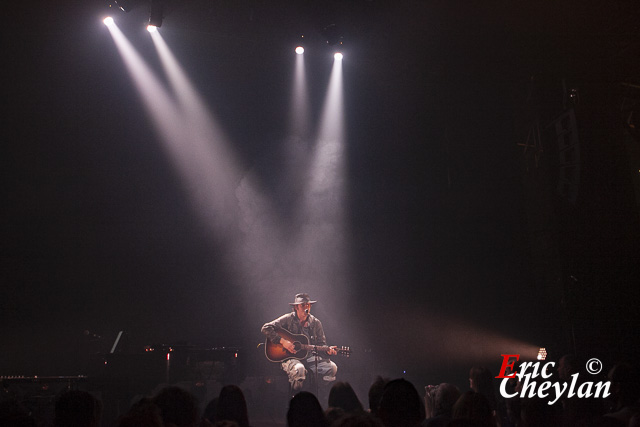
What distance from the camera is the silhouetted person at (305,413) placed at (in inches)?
103

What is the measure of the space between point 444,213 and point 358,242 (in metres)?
1.80

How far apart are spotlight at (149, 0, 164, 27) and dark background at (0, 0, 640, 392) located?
0.40 metres

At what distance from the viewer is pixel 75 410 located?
2613mm

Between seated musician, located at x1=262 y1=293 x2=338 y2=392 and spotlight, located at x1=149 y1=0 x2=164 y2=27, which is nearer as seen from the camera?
seated musician, located at x1=262 y1=293 x2=338 y2=392

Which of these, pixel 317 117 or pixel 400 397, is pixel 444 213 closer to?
pixel 317 117

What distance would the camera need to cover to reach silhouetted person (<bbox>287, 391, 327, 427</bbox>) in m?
2.61

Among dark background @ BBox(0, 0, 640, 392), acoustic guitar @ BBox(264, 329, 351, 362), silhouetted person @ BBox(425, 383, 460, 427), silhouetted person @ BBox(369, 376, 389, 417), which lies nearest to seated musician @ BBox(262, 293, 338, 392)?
acoustic guitar @ BBox(264, 329, 351, 362)

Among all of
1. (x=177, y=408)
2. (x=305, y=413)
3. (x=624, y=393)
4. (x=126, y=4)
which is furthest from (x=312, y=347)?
(x=126, y=4)

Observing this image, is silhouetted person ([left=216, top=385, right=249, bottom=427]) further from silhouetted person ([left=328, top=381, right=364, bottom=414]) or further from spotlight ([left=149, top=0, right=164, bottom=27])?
spotlight ([left=149, top=0, right=164, bottom=27])

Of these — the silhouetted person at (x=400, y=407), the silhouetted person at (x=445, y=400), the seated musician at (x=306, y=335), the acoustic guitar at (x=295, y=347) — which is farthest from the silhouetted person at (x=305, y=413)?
the acoustic guitar at (x=295, y=347)

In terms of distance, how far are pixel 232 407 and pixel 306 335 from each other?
5109 millimetres

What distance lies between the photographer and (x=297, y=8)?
29.4 ft

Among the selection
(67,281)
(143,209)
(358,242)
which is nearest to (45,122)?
(143,209)

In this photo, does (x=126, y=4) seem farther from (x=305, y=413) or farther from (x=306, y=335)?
(x=305, y=413)
